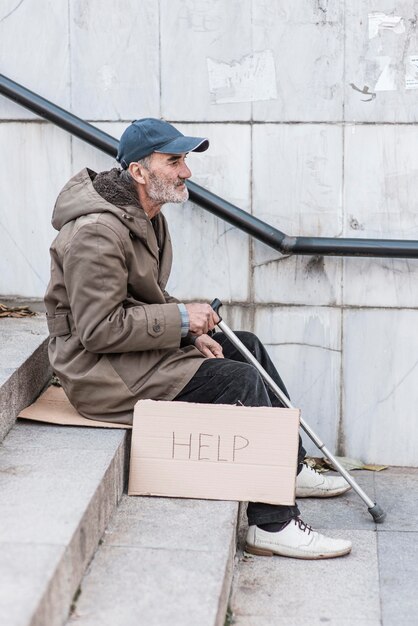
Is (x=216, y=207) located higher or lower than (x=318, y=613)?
higher

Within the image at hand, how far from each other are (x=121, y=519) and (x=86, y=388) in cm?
56

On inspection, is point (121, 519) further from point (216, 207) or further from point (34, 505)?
point (216, 207)

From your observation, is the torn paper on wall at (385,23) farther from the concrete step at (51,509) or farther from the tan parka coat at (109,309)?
the concrete step at (51,509)

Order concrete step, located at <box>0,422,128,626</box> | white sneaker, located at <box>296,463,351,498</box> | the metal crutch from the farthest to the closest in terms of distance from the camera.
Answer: white sneaker, located at <box>296,463,351,498</box> → the metal crutch → concrete step, located at <box>0,422,128,626</box>

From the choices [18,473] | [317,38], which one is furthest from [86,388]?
[317,38]

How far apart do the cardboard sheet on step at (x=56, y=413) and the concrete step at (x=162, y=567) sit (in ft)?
1.16

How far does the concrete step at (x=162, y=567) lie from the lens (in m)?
3.11

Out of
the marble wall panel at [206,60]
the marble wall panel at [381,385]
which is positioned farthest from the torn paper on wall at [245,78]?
the marble wall panel at [381,385]

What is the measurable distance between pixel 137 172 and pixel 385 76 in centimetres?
145

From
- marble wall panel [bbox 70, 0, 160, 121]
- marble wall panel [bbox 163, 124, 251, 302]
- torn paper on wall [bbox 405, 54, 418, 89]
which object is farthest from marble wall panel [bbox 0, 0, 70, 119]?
torn paper on wall [bbox 405, 54, 418, 89]

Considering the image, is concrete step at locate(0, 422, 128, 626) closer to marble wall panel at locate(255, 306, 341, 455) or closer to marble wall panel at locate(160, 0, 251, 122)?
marble wall panel at locate(255, 306, 341, 455)

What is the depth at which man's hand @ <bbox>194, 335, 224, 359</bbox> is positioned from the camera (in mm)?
4270

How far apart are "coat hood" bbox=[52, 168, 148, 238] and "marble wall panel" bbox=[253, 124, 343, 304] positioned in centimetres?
104

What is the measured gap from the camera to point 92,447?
12.8 ft
